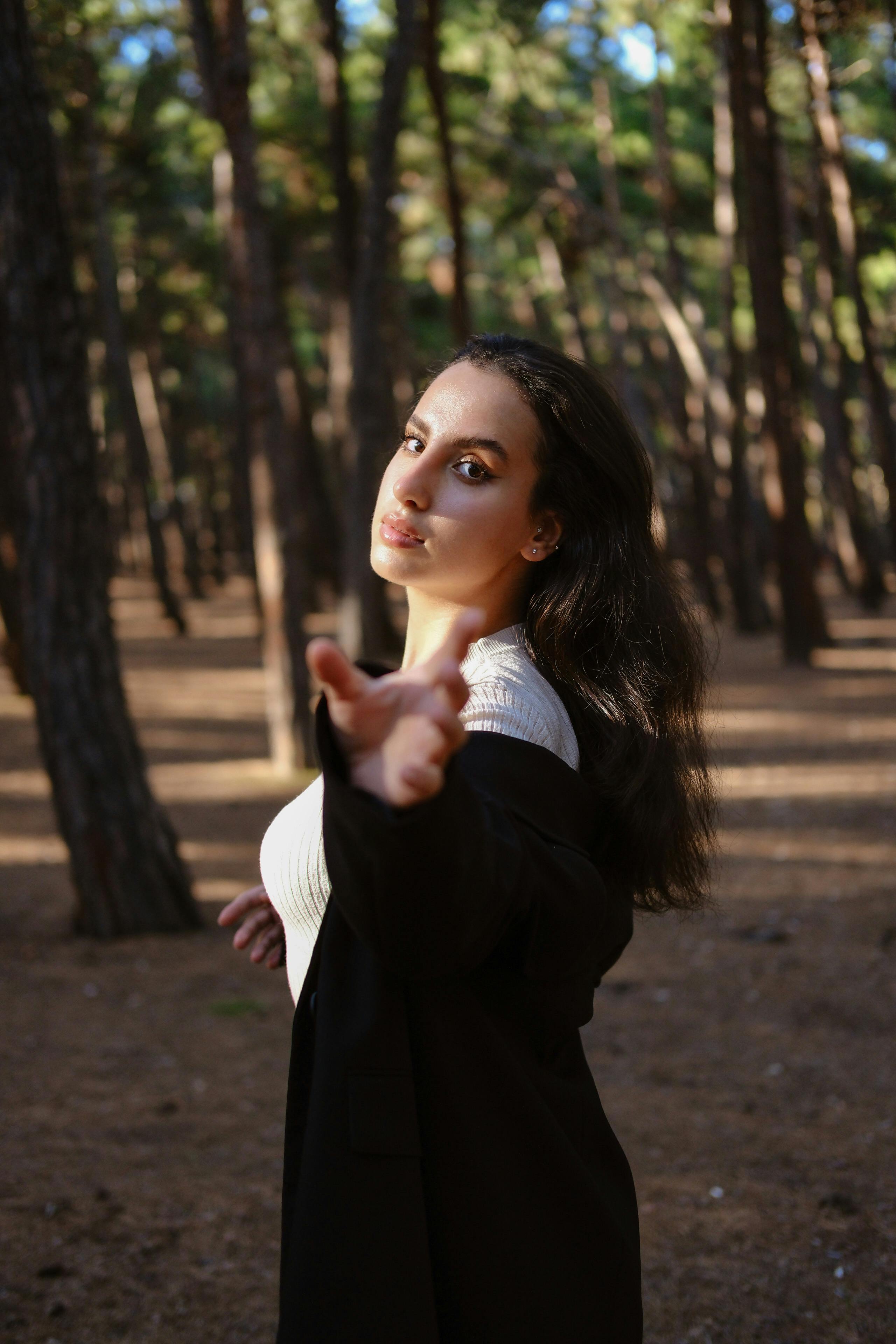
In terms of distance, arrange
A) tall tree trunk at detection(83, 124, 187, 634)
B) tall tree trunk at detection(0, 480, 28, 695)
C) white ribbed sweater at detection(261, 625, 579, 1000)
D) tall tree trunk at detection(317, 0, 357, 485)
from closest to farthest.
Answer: white ribbed sweater at detection(261, 625, 579, 1000) → tall tree trunk at detection(0, 480, 28, 695) → tall tree trunk at detection(317, 0, 357, 485) → tall tree trunk at detection(83, 124, 187, 634)

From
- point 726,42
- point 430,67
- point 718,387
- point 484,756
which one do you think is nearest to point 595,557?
point 484,756

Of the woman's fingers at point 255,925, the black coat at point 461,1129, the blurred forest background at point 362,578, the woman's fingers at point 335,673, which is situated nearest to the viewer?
the woman's fingers at point 335,673

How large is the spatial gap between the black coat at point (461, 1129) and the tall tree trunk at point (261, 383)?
8857mm

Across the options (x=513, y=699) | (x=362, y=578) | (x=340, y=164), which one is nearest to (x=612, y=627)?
(x=513, y=699)

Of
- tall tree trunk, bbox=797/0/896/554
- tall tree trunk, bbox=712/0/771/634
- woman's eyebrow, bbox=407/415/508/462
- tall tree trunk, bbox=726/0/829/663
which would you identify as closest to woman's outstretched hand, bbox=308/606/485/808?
woman's eyebrow, bbox=407/415/508/462

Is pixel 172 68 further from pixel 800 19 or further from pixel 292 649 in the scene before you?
pixel 292 649

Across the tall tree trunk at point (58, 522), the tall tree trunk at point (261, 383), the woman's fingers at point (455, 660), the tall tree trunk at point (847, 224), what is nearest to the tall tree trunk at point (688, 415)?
the tall tree trunk at point (847, 224)

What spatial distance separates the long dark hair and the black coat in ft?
0.47

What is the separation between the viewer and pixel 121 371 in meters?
20.6

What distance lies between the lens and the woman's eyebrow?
6.07ft

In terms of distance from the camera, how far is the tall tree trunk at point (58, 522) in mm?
6008

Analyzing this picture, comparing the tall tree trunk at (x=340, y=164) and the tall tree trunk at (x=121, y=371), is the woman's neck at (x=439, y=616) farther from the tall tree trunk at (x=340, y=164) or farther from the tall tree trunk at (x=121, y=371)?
the tall tree trunk at (x=121, y=371)

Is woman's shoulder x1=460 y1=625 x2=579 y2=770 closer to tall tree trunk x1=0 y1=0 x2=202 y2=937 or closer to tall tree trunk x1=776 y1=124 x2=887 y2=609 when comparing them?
tall tree trunk x1=0 y1=0 x2=202 y2=937

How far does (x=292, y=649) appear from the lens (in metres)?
10.7
